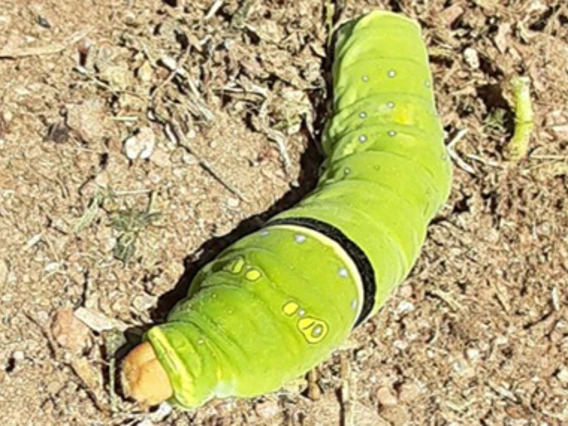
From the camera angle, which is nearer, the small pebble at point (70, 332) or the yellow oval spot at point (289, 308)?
the yellow oval spot at point (289, 308)

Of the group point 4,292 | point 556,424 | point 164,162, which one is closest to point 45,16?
point 164,162

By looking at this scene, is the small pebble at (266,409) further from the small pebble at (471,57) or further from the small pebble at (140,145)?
the small pebble at (471,57)

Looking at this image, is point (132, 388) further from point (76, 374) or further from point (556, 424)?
point (556, 424)

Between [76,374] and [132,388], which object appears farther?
[76,374]

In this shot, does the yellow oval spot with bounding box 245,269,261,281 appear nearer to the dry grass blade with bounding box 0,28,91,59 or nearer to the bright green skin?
the bright green skin

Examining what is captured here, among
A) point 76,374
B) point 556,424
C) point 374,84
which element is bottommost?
point 556,424

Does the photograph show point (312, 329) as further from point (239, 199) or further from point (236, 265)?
point (239, 199)

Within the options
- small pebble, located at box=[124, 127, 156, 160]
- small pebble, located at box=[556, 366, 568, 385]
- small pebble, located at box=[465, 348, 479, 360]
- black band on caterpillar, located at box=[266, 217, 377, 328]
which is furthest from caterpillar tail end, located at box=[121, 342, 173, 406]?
small pebble, located at box=[556, 366, 568, 385]

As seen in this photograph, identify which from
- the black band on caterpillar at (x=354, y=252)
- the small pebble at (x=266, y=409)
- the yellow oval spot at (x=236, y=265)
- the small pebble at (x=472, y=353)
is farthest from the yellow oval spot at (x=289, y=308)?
the small pebble at (x=472, y=353)
